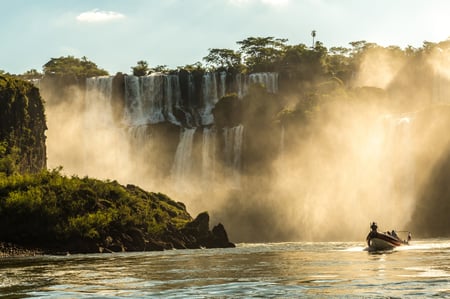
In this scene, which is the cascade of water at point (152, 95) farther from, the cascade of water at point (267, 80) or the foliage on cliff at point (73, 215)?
the foliage on cliff at point (73, 215)

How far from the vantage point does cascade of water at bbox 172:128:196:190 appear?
114 meters

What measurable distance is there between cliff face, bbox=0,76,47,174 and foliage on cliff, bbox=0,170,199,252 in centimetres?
847

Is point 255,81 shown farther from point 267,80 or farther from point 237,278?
point 237,278

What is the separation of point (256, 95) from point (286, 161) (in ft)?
41.4

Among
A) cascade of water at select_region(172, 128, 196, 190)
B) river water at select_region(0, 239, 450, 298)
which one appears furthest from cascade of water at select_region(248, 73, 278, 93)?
river water at select_region(0, 239, 450, 298)

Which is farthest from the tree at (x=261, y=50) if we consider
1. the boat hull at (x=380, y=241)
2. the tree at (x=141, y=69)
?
the boat hull at (x=380, y=241)

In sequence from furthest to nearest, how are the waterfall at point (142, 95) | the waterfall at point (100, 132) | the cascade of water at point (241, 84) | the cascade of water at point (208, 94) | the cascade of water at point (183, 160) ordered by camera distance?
1. the cascade of water at point (241, 84)
2. the cascade of water at point (208, 94)
3. the waterfall at point (142, 95)
4. the waterfall at point (100, 132)
5. the cascade of water at point (183, 160)

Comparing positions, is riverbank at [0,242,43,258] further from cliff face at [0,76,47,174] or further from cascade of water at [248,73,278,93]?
cascade of water at [248,73,278,93]

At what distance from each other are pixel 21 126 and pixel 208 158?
33.0 metres

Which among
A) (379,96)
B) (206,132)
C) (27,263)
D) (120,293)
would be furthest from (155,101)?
(120,293)

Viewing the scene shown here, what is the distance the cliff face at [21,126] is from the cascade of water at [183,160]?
25246 millimetres

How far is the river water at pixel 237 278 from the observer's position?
3050 cm

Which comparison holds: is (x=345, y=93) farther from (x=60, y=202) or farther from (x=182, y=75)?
(x=60, y=202)

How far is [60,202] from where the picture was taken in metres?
70.8
